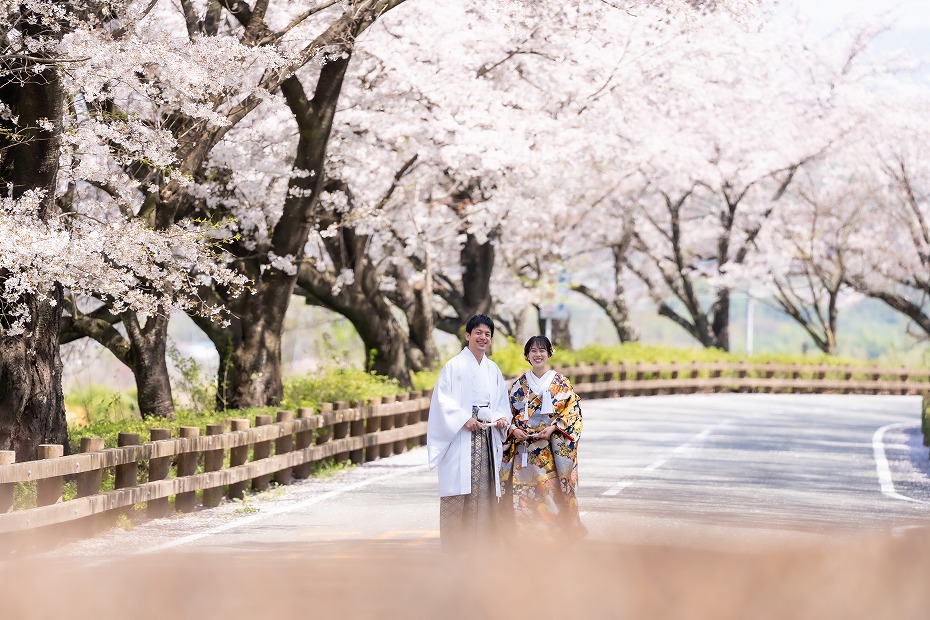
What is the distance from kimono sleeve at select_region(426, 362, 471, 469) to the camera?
9.53 m

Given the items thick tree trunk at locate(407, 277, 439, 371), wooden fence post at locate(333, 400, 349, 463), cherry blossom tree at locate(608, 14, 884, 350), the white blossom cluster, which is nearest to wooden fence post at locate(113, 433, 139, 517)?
the white blossom cluster

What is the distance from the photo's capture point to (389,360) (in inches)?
1007

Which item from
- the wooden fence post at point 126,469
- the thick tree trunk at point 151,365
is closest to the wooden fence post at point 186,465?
the wooden fence post at point 126,469

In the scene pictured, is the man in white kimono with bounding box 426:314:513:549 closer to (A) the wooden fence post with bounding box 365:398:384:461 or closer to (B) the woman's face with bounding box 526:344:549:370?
(B) the woman's face with bounding box 526:344:549:370

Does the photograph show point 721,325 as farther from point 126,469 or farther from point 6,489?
point 6,489

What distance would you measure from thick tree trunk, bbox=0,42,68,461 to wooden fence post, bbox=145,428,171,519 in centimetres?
111

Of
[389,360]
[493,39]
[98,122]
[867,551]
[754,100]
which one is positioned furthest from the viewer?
[754,100]

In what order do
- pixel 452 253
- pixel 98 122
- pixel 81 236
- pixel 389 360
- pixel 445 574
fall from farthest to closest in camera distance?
pixel 452 253 → pixel 389 360 → pixel 98 122 → pixel 81 236 → pixel 445 574

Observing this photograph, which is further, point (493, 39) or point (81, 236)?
point (493, 39)

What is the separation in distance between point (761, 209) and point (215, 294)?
30.0 m

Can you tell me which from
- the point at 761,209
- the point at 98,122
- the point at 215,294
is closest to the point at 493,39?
the point at 215,294

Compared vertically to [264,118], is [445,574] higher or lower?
lower

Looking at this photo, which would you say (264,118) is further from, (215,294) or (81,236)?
(81,236)

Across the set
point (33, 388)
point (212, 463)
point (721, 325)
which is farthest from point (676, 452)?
point (721, 325)
